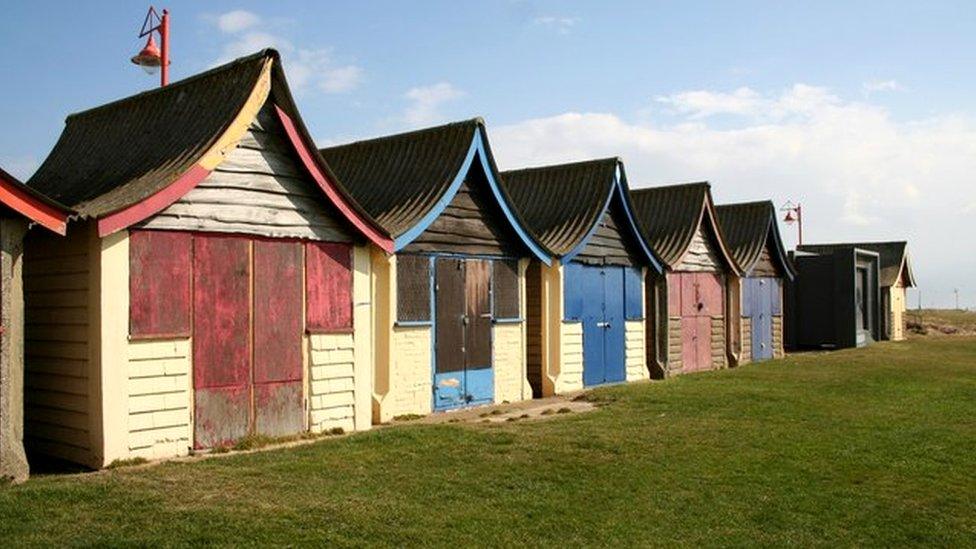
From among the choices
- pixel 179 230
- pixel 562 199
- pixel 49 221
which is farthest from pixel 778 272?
pixel 49 221

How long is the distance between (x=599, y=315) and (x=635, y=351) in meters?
1.89

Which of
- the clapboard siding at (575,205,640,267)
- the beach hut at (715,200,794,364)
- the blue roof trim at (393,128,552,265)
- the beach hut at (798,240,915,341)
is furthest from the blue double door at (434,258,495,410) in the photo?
the beach hut at (798,240,915,341)

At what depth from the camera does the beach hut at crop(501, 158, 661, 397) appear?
18844 mm

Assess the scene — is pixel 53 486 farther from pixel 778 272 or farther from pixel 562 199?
pixel 778 272

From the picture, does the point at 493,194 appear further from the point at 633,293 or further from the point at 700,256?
the point at 700,256

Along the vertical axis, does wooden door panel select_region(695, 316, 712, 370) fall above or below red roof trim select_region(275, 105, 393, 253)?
below

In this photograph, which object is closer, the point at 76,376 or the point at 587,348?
the point at 76,376

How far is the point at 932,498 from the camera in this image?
368 inches

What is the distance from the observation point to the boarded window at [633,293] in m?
21.6

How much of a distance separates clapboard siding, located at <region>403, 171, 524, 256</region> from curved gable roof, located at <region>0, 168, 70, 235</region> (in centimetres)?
664

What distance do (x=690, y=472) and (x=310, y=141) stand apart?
20.7ft

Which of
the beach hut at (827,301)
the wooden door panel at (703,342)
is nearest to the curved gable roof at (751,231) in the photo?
the wooden door panel at (703,342)

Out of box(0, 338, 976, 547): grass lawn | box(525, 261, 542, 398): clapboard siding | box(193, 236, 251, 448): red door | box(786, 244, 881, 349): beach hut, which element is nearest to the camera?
box(0, 338, 976, 547): grass lawn

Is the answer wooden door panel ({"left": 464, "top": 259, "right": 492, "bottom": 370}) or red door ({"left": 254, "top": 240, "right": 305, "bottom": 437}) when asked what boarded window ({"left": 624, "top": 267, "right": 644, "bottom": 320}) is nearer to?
wooden door panel ({"left": 464, "top": 259, "right": 492, "bottom": 370})
